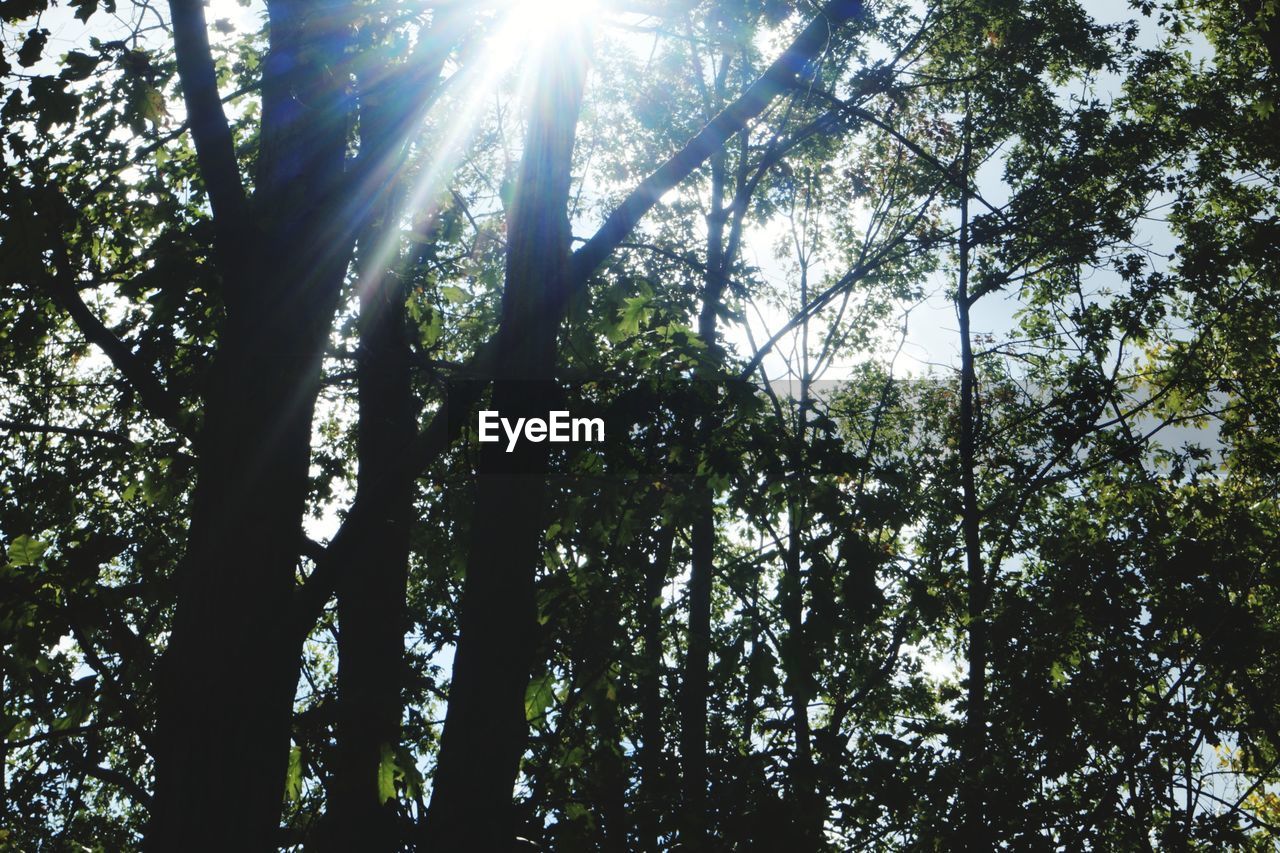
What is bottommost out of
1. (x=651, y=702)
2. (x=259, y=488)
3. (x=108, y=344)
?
(x=651, y=702)

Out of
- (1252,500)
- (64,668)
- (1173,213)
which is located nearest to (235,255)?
(64,668)

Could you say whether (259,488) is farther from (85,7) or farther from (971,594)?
(971,594)

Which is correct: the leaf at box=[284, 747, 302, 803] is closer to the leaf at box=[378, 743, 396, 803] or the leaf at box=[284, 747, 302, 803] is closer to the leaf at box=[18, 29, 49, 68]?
the leaf at box=[378, 743, 396, 803]

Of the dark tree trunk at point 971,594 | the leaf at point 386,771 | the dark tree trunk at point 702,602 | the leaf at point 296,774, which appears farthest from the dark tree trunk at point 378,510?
the dark tree trunk at point 971,594

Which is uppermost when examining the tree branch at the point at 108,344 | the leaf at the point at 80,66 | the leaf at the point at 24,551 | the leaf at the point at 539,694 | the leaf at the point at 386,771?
the leaf at the point at 80,66

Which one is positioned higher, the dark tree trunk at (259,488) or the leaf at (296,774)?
the dark tree trunk at (259,488)

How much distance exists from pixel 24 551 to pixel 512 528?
2.01 m

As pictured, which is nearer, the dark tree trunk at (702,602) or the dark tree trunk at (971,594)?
the dark tree trunk at (702,602)

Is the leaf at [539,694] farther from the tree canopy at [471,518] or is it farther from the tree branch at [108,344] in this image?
the tree branch at [108,344]

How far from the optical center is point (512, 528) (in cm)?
397

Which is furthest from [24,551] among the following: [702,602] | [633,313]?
[702,602]

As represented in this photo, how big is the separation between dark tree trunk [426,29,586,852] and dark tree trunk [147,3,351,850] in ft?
2.55

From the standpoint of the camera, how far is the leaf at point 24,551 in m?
3.52

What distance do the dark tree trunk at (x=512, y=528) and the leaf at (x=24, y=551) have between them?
1791mm
